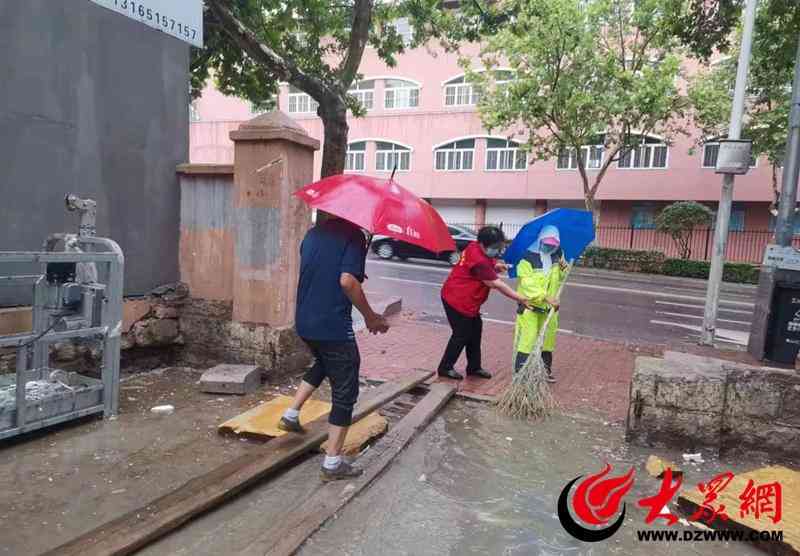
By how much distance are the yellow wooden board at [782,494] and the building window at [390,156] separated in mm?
26071

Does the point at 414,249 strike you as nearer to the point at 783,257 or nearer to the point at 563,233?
the point at 783,257

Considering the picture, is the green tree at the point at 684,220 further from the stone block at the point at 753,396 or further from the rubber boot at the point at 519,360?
the stone block at the point at 753,396

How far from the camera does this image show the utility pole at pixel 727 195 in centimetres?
796

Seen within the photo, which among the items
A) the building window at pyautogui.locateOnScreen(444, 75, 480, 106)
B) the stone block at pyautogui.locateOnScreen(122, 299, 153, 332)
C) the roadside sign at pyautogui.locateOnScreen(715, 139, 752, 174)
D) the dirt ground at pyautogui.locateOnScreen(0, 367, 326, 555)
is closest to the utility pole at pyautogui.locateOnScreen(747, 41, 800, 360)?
the roadside sign at pyautogui.locateOnScreen(715, 139, 752, 174)

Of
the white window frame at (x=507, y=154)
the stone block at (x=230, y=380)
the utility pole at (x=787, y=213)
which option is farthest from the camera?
the white window frame at (x=507, y=154)

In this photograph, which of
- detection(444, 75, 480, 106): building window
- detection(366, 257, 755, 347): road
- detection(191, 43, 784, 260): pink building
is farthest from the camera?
detection(444, 75, 480, 106): building window

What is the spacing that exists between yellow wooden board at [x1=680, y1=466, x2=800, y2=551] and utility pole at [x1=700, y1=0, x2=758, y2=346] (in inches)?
207

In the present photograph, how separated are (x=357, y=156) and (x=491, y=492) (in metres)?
28.0

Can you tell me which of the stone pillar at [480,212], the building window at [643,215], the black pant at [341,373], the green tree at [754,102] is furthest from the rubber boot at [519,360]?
the stone pillar at [480,212]

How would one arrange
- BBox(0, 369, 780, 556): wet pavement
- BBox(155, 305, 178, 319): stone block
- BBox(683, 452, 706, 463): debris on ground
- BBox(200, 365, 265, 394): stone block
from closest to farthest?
1. BBox(0, 369, 780, 556): wet pavement
2. BBox(683, 452, 706, 463): debris on ground
3. BBox(200, 365, 265, 394): stone block
4. BBox(155, 305, 178, 319): stone block

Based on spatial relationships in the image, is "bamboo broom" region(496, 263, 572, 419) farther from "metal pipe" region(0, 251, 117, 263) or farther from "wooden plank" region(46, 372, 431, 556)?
"metal pipe" region(0, 251, 117, 263)

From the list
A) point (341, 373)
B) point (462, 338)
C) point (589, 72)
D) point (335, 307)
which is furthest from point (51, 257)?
point (589, 72)

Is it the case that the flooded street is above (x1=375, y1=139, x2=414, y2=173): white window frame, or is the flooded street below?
below

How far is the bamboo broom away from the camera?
15.7 ft
